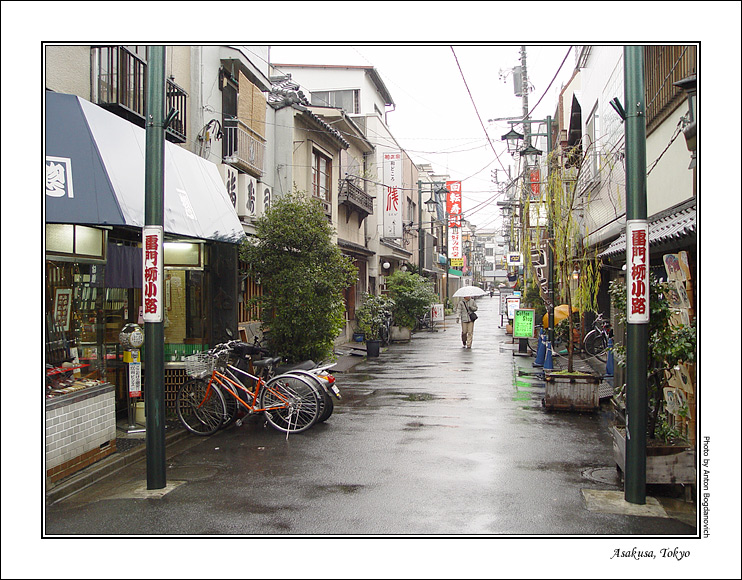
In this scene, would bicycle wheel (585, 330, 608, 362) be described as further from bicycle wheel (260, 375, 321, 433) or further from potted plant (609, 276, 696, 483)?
potted plant (609, 276, 696, 483)

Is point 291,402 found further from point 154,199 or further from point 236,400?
point 154,199

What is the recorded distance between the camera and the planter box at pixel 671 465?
617 cm

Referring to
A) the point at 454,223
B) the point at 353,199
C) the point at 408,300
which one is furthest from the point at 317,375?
the point at 454,223

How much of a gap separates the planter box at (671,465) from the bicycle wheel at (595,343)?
12771mm

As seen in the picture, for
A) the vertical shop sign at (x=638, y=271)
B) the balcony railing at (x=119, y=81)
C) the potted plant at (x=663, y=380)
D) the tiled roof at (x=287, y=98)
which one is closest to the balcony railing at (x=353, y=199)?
the tiled roof at (x=287, y=98)

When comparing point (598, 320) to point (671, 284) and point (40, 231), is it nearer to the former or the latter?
point (671, 284)

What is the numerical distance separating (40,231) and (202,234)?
4.86 metres

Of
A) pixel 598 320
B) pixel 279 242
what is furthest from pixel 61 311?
pixel 598 320

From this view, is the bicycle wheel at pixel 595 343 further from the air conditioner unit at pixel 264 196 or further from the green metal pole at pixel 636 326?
the green metal pole at pixel 636 326

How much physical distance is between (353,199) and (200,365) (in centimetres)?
1444

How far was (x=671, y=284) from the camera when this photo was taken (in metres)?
7.17

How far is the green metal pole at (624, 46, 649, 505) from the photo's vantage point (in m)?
5.78

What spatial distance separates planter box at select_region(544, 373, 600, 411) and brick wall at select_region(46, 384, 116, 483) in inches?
288

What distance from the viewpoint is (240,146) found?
45.6 feet
